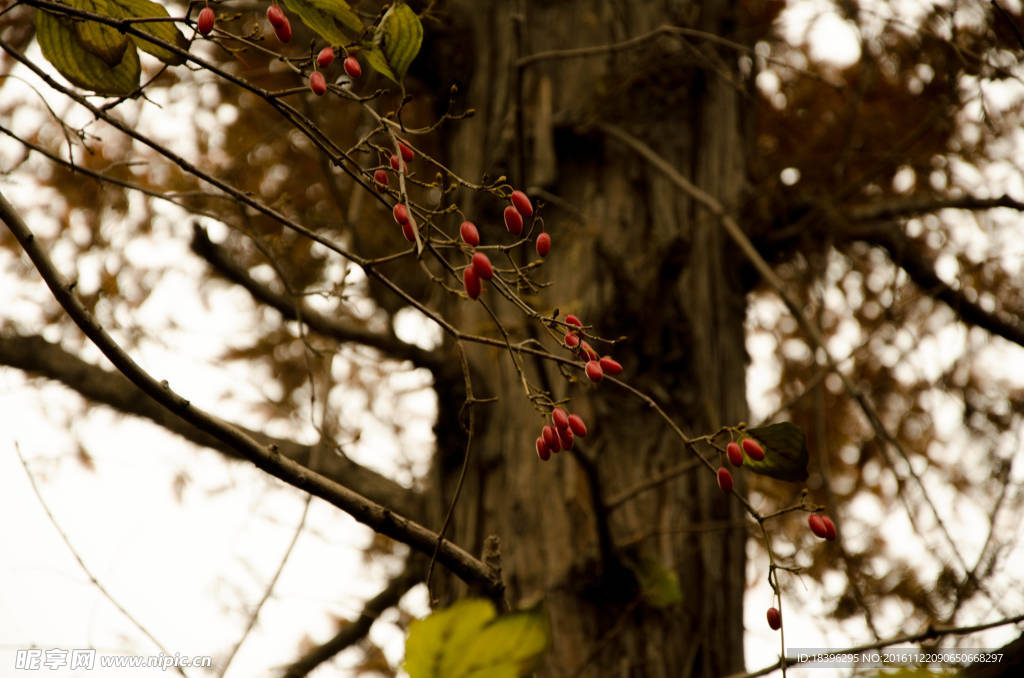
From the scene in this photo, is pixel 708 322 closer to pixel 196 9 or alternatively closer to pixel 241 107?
pixel 196 9

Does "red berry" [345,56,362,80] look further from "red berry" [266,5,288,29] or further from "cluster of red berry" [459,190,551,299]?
"cluster of red berry" [459,190,551,299]

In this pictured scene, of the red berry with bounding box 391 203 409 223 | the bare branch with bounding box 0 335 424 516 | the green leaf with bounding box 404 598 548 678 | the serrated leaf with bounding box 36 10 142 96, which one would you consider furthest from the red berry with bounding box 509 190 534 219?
the bare branch with bounding box 0 335 424 516

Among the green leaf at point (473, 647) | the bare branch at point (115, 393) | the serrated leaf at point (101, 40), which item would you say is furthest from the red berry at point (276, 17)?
the bare branch at point (115, 393)

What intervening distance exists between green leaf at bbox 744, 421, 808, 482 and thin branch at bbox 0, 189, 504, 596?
0.31 meters

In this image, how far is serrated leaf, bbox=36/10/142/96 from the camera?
96 centimetres

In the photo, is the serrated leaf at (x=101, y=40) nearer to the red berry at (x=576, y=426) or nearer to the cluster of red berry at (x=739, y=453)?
the red berry at (x=576, y=426)

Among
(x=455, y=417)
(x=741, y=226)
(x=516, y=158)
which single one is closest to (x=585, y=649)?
(x=455, y=417)

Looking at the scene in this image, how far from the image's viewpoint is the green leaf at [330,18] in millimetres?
795

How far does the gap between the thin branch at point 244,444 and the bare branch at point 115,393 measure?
110 cm

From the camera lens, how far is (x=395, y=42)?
803 mm

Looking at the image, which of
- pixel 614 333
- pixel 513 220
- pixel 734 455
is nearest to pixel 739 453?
pixel 734 455

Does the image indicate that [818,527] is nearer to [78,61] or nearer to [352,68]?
[352,68]

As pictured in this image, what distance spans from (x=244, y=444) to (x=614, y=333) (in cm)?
109

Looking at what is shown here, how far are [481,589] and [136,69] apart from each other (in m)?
0.75
